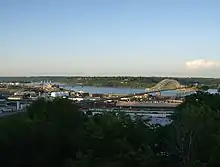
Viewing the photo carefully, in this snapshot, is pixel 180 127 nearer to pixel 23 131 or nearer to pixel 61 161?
pixel 61 161

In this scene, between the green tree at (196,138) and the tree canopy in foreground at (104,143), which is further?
the green tree at (196,138)

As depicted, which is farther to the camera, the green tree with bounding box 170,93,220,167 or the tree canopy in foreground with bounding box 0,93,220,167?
the green tree with bounding box 170,93,220,167

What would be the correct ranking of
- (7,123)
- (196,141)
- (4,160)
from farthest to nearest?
(7,123) < (4,160) < (196,141)

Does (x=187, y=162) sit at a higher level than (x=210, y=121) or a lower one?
lower

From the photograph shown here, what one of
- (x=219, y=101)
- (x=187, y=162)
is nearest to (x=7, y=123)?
(x=187, y=162)

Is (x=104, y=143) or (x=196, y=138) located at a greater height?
(x=196, y=138)

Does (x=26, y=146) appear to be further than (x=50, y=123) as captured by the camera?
No

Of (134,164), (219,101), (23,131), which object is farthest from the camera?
(219,101)

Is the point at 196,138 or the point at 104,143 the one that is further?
the point at 196,138
